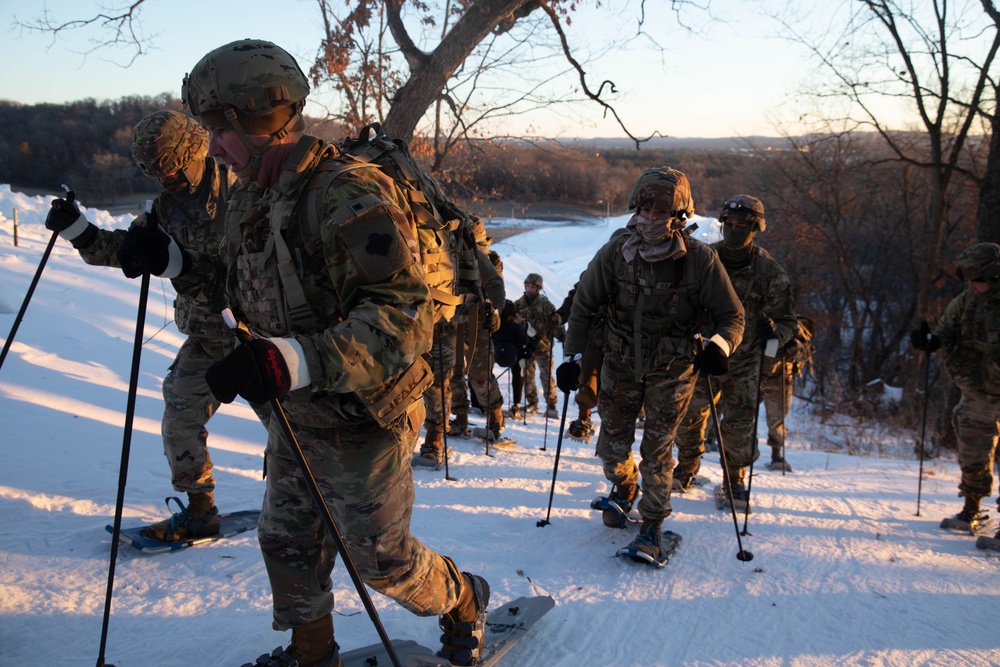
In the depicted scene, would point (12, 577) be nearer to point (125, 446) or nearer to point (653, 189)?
point (125, 446)

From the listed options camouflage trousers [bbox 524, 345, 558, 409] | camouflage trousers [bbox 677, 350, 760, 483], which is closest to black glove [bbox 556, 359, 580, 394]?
camouflage trousers [bbox 677, 350, 760, 483]

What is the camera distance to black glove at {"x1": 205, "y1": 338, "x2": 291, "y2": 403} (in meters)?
1.89

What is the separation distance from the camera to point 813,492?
20.9ft

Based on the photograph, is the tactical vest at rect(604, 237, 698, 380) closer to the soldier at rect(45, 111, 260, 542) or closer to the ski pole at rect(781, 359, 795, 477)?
the soldier at rect(45, 111, 260, 542)

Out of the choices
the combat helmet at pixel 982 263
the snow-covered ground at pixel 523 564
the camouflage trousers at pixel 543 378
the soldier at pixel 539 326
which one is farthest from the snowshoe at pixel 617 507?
the camouflage trousers at pixel 543 378

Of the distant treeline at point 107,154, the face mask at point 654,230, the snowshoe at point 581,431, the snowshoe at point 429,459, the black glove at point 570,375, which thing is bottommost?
the snowshoe at point 581,431

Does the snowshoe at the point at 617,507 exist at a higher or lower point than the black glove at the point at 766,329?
lower

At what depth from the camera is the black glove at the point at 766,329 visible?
549 cm

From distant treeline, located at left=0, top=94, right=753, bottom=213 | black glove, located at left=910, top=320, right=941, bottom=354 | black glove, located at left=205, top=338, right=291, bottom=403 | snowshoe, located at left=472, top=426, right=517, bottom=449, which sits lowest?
snowshoe, located at left=472, top=426, right=517, bottom=449

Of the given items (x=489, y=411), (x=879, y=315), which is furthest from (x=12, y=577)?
(x=879, y=315)

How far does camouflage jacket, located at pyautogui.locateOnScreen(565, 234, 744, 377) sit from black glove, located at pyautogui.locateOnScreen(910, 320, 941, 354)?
231 cm

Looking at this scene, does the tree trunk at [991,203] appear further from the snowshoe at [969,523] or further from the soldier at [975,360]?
the snowshoe at [969,523]

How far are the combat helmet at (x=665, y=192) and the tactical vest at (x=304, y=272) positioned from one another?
2.28 metres

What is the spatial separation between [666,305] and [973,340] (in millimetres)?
2940
